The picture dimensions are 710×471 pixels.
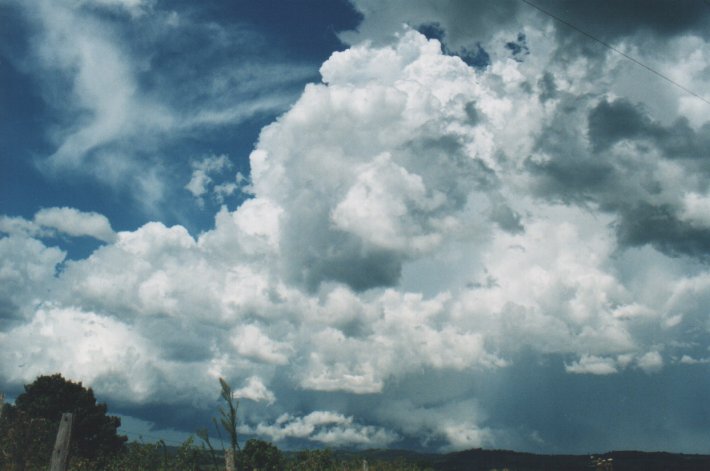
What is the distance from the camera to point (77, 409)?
2505 inches

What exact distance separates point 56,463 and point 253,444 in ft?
244

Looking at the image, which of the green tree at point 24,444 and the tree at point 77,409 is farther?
the tree at point 77,409

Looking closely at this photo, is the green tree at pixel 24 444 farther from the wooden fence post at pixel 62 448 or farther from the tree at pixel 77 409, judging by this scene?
the tree at pixel 77 409

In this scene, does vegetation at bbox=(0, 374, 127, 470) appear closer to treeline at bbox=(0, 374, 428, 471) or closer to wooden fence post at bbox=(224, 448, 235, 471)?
treeline at bbox=(0, 374, 428, 471)

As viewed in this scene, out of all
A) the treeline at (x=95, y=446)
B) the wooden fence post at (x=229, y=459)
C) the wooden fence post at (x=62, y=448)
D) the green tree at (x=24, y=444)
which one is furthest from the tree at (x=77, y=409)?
the wooden fence post at (x=229, y=459)

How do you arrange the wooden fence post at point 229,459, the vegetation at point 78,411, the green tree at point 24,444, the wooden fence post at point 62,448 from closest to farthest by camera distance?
the wooden fence post at point 229,459 → the wooden fence post at point 62,448 → the green tree at point 24,444 → the vegetation at point 78,411

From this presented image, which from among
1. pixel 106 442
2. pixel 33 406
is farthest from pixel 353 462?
pixel 33 406

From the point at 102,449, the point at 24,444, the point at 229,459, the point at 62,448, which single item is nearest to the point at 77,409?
the point at 102,449

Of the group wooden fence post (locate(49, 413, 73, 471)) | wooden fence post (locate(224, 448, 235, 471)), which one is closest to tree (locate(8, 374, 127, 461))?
wooden fence post (locate(49, 413, 73, 471))

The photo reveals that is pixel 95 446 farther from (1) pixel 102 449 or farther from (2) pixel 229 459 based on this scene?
(2) pixel 229 459

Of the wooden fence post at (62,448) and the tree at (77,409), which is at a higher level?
the tree at (77,409)

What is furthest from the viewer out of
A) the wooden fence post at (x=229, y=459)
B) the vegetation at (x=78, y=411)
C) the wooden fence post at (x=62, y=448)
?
the vegetation at (x=78, y=411)

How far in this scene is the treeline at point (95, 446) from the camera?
30.1 m

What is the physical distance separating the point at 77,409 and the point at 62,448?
208ft
